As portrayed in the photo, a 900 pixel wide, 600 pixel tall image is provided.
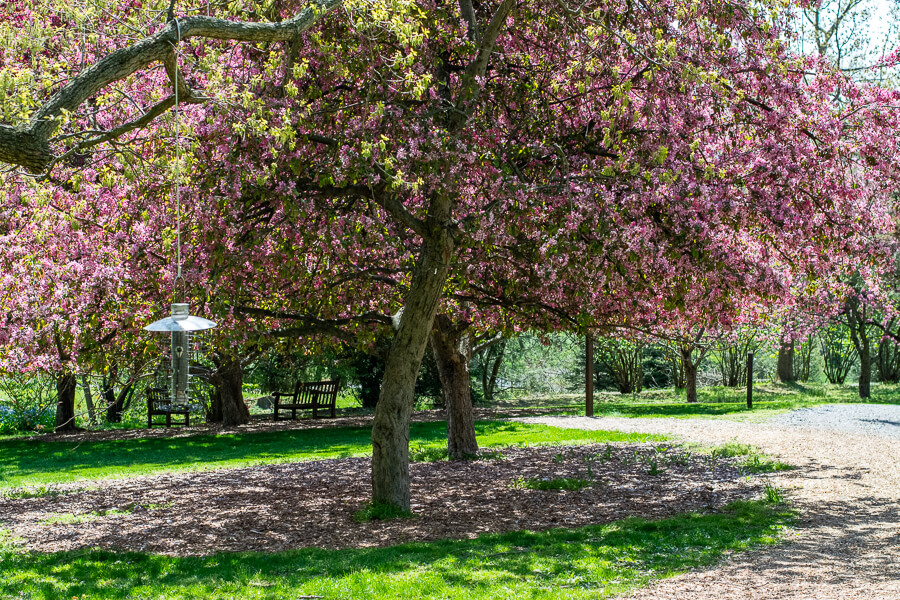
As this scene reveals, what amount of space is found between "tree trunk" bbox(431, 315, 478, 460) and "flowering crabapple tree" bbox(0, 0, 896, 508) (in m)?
2.99

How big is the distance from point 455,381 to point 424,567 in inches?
248

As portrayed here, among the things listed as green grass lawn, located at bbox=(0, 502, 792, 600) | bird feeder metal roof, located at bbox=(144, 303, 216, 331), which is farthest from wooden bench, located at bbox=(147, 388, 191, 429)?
bird feeder metal roof, located at bbox=(144, 303, 216, 331)

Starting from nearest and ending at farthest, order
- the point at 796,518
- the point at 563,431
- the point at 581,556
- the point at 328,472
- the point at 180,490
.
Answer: the point at 581,556, the point at 796,518, the point at 180,490, the point at 328,472, the point at 563,431

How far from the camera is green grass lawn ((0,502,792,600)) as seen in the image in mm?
5684

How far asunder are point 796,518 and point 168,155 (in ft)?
24.2

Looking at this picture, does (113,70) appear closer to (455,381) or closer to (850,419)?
(455,381)

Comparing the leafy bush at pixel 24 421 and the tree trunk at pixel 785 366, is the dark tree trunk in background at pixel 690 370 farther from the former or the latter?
the leafy bush at pixel 24 421

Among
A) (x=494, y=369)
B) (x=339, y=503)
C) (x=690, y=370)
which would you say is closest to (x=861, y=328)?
(x=690, y=370)

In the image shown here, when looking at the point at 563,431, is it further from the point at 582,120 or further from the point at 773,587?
the point at 773,587

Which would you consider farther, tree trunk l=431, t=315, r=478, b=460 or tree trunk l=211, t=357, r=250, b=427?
tree trunk l=211, t=357, r=250, b=427

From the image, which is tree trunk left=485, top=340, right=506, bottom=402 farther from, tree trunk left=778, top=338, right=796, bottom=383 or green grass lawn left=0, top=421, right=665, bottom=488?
tree trunk left=778, top=338, right=796, bottom=383

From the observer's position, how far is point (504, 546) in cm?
709

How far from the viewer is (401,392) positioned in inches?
343

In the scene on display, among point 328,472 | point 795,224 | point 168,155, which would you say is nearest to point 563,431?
point 328,472
